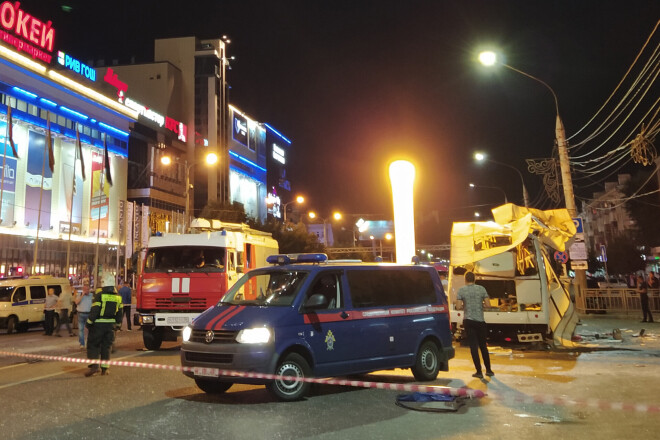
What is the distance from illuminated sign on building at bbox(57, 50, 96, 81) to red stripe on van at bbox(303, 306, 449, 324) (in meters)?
50.1

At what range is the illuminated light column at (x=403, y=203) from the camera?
19.4 meters

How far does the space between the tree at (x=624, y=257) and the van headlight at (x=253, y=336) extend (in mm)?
57786

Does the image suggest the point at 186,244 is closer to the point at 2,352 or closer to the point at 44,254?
the point at 2,352

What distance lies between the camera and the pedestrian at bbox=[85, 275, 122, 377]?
9.77 metres

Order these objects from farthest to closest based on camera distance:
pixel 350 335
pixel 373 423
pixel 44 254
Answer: pixel 44 254, pixel 350 335, pixel 373 423

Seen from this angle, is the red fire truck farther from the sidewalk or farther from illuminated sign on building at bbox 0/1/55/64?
illuminated sign on building at bbox 0/1/55/64

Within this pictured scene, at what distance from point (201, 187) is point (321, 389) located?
72.1 meters

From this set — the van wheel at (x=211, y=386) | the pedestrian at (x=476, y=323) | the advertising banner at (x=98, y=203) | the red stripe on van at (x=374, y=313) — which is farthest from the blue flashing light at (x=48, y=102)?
the pedestrian at (x=476, y=323)

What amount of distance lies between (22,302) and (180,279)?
12389 mm

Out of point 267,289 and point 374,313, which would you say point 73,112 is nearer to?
point 267,289

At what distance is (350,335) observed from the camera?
7.86 meters

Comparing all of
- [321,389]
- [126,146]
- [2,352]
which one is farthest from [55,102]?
[321,389]

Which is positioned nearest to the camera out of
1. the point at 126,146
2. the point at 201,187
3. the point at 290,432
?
the point at 290,432

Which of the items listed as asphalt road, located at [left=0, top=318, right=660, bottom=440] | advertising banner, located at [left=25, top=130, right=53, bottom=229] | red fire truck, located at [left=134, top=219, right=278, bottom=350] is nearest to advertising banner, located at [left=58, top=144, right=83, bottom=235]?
advertising banner, located at [left=25, top=130, right=53, bottom=229]
